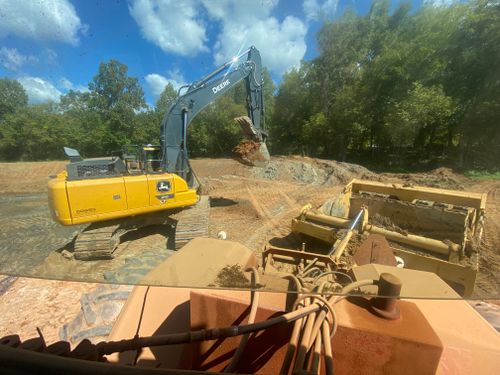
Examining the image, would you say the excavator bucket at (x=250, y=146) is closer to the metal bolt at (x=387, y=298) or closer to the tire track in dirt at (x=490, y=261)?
the metal bolt at (x=387, y=298)

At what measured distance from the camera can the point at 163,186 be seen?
188 centimetres

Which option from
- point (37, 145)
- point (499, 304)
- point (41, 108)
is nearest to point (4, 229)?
point (37, 145)

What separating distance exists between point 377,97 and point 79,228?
219 centimetres

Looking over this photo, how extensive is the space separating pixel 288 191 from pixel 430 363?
354 cm

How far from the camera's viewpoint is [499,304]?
2066 mm

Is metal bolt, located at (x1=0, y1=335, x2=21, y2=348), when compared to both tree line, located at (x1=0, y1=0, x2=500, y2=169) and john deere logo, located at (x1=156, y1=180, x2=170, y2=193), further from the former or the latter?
john deere logo, located at (x1=156, y1=180, x2=170, y2=193)

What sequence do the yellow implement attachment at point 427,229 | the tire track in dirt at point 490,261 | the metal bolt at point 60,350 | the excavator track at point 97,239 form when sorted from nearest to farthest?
the metal bolt at point 60,350 < the tire track in dirt at point 490,261 < the yellow implement attachment at point 427,229 < the excavator track at point 97,239

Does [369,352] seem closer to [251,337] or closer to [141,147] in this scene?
[251,337]

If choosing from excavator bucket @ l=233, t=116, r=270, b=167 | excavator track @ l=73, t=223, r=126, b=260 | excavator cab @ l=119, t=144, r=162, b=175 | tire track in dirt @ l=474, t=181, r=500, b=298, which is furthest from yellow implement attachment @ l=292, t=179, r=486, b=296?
excavator track @ l=73, t=223, r=126, b=260

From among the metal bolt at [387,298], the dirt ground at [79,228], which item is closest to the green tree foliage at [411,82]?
the dirt ground at [79,228]

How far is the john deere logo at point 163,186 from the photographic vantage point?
1.83 m

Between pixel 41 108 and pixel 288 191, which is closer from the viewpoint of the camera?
pixel 41 108

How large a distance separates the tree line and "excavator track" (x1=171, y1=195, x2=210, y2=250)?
0.89 m

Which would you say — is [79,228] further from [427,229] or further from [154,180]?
[427,229]
